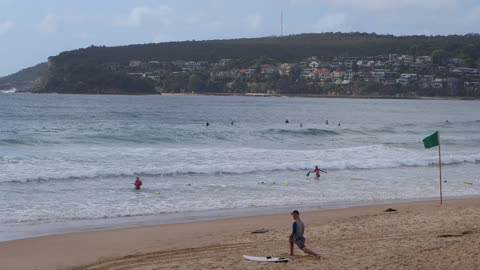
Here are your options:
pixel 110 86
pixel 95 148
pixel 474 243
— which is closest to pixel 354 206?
pixel 474 243

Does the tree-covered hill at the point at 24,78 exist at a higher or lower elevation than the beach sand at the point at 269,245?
higher

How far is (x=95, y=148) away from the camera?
114 feet

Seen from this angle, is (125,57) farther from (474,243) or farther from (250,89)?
(474,243)

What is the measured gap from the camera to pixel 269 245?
1290 centimetres

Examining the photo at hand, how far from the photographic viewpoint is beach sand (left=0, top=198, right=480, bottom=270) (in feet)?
36.8

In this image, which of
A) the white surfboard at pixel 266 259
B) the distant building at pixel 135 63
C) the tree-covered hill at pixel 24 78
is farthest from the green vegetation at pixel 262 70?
the white surfboard at pixel 266 259

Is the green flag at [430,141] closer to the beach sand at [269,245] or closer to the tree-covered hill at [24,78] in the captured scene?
the beach sand at [269,245]

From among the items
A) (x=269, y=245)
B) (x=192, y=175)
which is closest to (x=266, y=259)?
(x=269, y=245)

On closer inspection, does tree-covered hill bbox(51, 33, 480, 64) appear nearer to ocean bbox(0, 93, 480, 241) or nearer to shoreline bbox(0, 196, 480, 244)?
ocean bbox(0, 93, 480, 241)

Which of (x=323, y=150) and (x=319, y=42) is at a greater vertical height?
(x=319, y=42)

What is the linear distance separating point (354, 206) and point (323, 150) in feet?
61.0

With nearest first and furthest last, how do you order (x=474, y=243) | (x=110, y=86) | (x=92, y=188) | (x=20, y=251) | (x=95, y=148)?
(x=474, y=243)
(x=20, y=251)
(x=92, y=188)
(x=95, y=148)
(x=110, y=86)

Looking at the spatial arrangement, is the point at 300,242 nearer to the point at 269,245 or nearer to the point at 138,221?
the point at 269,245

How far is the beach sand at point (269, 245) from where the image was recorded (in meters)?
11.2
